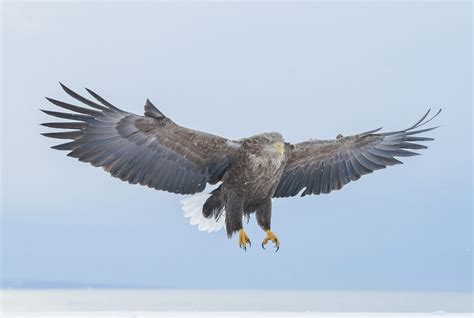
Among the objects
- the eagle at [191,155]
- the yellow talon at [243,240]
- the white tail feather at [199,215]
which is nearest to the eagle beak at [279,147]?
the eagle at [191,155]

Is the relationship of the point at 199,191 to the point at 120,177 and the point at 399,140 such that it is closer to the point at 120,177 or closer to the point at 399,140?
the point at 120,177

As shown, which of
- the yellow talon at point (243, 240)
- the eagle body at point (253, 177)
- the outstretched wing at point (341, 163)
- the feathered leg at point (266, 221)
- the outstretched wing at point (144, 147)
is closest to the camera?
the outstretched wing at point (144, 147)

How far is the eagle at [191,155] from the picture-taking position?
5973mm

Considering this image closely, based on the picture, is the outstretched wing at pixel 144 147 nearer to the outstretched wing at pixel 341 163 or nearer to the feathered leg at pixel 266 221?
the feathered leg at pixel 266 221

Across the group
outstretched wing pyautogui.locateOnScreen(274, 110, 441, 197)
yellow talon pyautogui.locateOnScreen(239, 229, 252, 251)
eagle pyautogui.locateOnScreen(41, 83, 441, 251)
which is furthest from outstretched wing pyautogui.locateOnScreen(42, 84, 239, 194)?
outstretched wing pyautogui.locateOnScreen(274, 110, 441, 197)

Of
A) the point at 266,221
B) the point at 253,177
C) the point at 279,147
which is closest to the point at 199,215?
the point at 266,221

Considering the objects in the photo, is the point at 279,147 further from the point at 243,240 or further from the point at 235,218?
the point at 243,240

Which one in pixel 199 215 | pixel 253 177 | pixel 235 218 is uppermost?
pixel 199 215

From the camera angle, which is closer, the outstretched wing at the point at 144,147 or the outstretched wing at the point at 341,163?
the outstretched wing at the point at 144,147

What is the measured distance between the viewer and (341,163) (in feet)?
23.0

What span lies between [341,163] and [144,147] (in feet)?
6.44

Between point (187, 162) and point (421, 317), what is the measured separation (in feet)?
7.85

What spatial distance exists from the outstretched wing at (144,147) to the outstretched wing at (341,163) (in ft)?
2.93

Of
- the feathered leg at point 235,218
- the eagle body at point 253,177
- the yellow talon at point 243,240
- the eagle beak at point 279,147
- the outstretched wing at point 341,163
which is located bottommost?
the yellow talon at point 243,240
